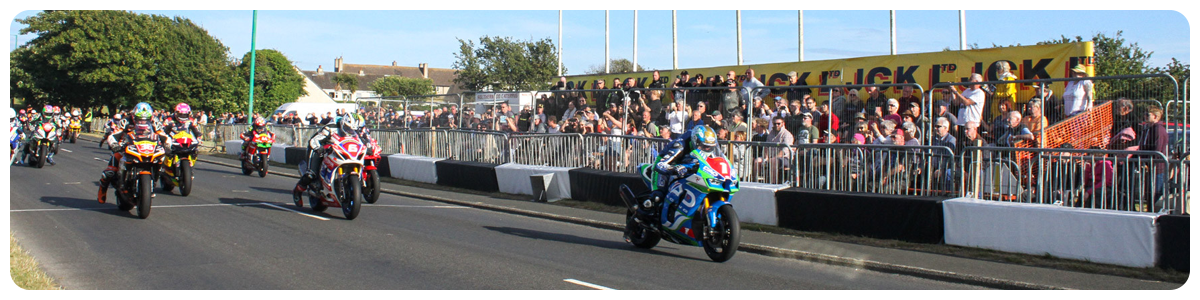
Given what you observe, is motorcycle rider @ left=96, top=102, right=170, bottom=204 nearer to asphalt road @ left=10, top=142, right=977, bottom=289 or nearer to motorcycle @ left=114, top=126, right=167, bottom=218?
motorcycle @ left=114, top=126, right=167, bottom=218

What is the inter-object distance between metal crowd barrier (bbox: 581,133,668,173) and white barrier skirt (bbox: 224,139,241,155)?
741 inches

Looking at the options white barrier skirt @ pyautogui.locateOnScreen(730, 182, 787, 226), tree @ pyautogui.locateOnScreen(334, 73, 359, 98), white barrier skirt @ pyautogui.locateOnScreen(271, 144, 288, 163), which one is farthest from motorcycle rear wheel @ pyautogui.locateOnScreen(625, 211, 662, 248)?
tree @ pyautogui.locateOnScreen(334, 73, 359, 98)

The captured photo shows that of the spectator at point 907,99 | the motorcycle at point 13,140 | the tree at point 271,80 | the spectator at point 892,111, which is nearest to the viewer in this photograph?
the spectator at point 907,99

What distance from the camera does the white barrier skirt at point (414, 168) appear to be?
17891 mm

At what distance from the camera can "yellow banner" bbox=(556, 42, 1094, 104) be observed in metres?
11.6

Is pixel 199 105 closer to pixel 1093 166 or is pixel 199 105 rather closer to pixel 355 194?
pixel 355 194

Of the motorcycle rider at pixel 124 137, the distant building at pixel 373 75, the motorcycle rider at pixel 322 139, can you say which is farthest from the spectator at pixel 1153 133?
the distant building at pixel 373 75

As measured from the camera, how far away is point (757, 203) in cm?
1084

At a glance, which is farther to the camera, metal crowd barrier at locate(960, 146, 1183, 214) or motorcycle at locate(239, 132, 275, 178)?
motorcycle at locate(239, 132, 275, 178)

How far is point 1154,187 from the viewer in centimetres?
766

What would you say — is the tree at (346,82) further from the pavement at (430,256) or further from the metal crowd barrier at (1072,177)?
the metal crowd barrier at (1072,177)

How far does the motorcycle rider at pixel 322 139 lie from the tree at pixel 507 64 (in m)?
32.6

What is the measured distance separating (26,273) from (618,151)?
8311 millimetres

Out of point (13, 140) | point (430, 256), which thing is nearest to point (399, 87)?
point (13, 140)
